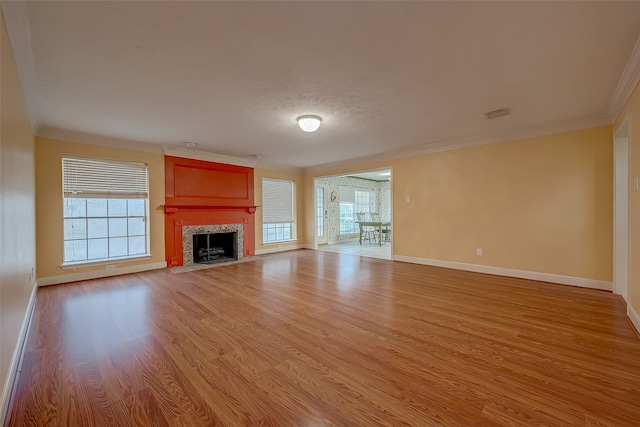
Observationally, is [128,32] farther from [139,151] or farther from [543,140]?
[543,140]

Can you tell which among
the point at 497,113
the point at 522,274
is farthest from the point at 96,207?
the point at 522,274

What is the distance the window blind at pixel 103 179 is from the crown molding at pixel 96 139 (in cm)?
28

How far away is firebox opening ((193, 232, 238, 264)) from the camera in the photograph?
5.83 metres

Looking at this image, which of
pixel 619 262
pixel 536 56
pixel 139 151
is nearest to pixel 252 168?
pixel 139 151

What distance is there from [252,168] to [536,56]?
18.3ft

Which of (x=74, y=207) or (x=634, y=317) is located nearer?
(x=634, y=317)

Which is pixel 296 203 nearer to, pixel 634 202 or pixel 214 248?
pixel 214 248

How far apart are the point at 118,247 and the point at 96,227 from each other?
1.55ft

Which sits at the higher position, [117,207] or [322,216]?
[117,207]

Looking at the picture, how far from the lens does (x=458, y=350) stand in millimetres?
2127

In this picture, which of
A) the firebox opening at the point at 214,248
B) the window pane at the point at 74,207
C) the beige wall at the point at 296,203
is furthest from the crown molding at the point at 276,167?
the window pane at the point at 74,207

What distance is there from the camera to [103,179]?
4570 mm

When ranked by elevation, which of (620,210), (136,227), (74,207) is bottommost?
(136,227)

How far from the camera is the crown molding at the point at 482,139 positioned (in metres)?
3.73
